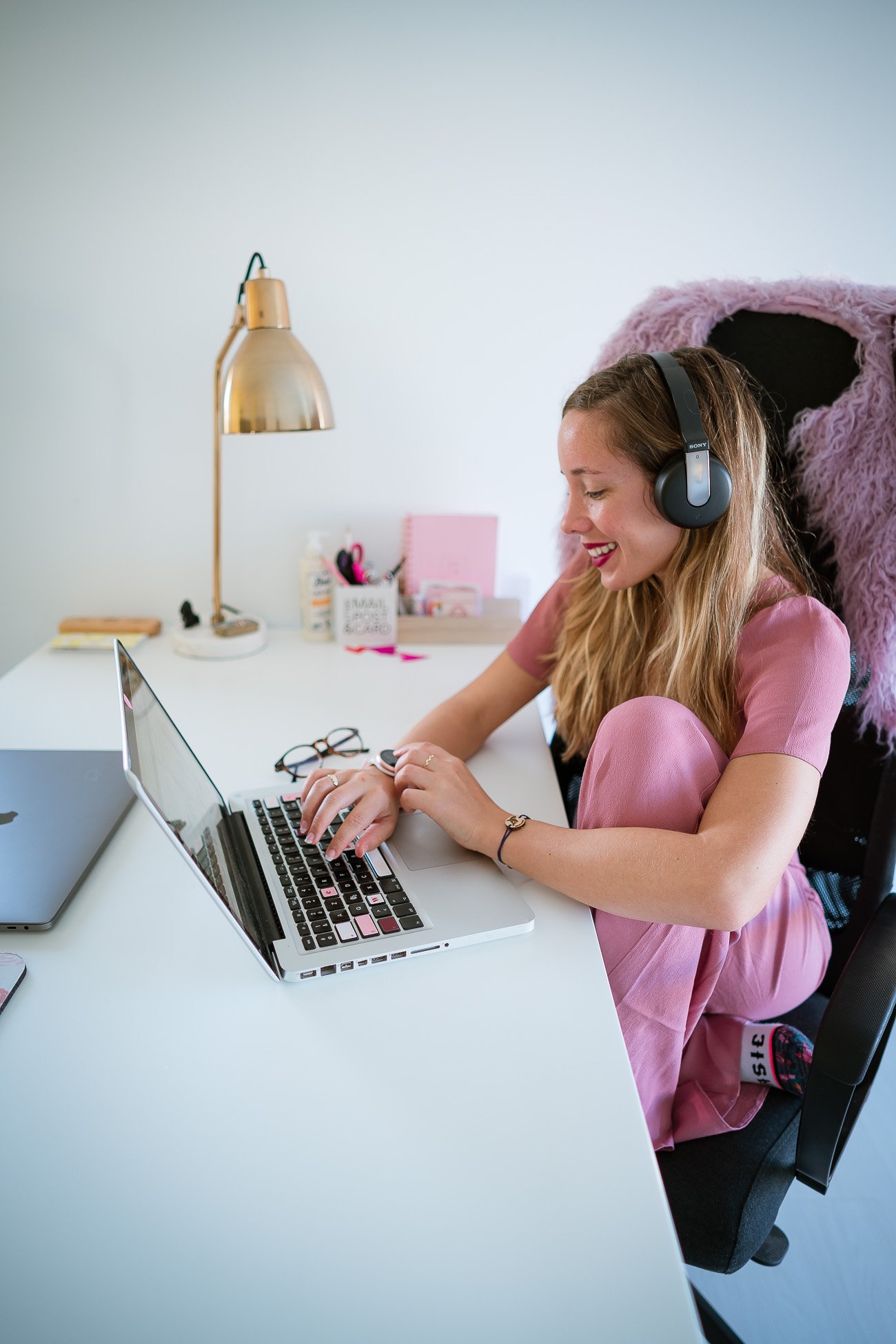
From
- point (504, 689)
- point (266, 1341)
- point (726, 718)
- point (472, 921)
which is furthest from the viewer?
point (504, 689)

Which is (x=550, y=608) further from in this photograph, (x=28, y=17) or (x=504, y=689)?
(x=28, y=17)

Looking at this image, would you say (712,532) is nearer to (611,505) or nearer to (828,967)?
(611,505)

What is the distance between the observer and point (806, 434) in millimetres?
1011

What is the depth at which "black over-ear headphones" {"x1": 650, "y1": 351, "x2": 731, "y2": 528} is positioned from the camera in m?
0.90

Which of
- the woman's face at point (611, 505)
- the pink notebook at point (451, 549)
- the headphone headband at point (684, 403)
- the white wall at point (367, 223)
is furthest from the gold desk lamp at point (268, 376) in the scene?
the headphone headband at point (684, 403)

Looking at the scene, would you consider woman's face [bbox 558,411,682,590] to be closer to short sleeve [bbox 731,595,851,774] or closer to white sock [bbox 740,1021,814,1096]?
short sleeve [bbox 731,595,851,774]

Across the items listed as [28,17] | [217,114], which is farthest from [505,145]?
[28,17]

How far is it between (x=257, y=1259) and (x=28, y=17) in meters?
1.64

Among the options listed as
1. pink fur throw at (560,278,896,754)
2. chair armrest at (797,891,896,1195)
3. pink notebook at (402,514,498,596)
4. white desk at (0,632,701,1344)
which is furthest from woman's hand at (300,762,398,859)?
pink notebook at (402,514,498,596)

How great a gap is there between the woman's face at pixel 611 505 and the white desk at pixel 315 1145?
40cm

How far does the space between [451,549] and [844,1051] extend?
1.04 meters

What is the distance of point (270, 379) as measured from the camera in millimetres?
1246

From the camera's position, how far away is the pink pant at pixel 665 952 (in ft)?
2.70

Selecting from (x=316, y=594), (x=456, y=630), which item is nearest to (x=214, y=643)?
(x=316, y=594)
